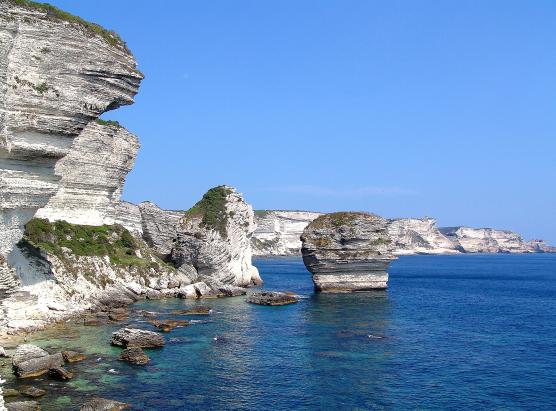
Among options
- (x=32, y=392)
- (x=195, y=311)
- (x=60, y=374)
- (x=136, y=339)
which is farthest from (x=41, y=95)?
(x=195, y=311)

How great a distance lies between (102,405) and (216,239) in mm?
48739

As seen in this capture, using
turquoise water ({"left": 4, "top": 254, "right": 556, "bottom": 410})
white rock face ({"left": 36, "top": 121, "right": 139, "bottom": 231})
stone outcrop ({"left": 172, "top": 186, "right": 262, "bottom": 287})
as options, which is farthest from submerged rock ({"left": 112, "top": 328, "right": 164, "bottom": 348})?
stone outcrop ({"left": 172, "top": 186, "right": 262, "bottom": 287})

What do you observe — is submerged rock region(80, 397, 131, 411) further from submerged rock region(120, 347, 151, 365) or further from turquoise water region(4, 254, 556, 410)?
submerged rock region(120, 347, 151, 365)

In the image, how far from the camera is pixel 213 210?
73375 millimetres

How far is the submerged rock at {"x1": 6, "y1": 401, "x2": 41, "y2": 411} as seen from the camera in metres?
22.0

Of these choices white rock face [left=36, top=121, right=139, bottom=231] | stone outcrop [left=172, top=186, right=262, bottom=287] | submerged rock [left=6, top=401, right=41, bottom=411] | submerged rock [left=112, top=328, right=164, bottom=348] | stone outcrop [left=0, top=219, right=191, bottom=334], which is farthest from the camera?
stone outcrop [left=172, top=186, right=262, bottom=287]

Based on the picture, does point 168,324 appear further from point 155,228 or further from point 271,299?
point 155,228

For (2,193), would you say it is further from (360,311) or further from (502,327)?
(502,327)

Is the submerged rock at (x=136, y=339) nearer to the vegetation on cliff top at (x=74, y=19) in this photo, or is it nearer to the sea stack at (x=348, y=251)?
the vegetation on cliff top at (x=74, y=19)

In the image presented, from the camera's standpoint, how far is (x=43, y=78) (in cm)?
3325

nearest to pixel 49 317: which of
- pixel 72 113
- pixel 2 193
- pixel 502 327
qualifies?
pixel 2 193

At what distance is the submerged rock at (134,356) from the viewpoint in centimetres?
3093

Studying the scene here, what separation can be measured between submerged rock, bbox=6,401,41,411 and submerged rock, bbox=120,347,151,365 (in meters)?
8.20

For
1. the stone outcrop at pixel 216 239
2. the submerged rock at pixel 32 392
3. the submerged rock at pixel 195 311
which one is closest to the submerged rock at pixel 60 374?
the submerged rock at pixel 32 392
